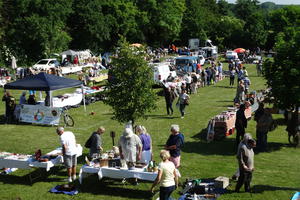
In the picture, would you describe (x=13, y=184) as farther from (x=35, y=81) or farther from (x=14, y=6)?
(x=14, y=6)

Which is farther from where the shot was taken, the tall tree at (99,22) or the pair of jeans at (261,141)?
the tall tree at (99,22)

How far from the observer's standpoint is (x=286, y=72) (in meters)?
14.2

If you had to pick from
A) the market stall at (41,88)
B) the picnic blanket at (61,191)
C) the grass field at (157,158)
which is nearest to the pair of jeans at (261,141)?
the grass field at (157,158)

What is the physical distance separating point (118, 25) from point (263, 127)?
47722 millimetres

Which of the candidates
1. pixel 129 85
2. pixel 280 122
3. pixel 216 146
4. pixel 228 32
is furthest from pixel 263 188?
pixel 228 32

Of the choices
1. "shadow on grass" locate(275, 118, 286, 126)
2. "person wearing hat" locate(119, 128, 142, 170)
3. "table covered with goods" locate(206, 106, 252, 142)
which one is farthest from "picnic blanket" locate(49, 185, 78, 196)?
Answer: "shadow on grass" locate(275, 118, 286, 126)

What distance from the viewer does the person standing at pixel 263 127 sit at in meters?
14.6

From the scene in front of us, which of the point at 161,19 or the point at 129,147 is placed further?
the point at 161,19

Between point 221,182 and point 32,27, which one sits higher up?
point 32,27

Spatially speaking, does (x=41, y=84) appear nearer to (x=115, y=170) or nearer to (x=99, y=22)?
(x=115, y=170)

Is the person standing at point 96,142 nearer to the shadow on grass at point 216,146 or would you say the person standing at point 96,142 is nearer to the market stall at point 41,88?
the shadow on grass at point 216,146

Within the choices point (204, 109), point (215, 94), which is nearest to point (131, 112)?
point (204, 109)

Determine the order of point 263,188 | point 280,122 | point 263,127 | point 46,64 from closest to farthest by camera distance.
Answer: point 263,188
point 263,127
point 280,122
point 46,64

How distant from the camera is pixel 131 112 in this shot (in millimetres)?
14047
